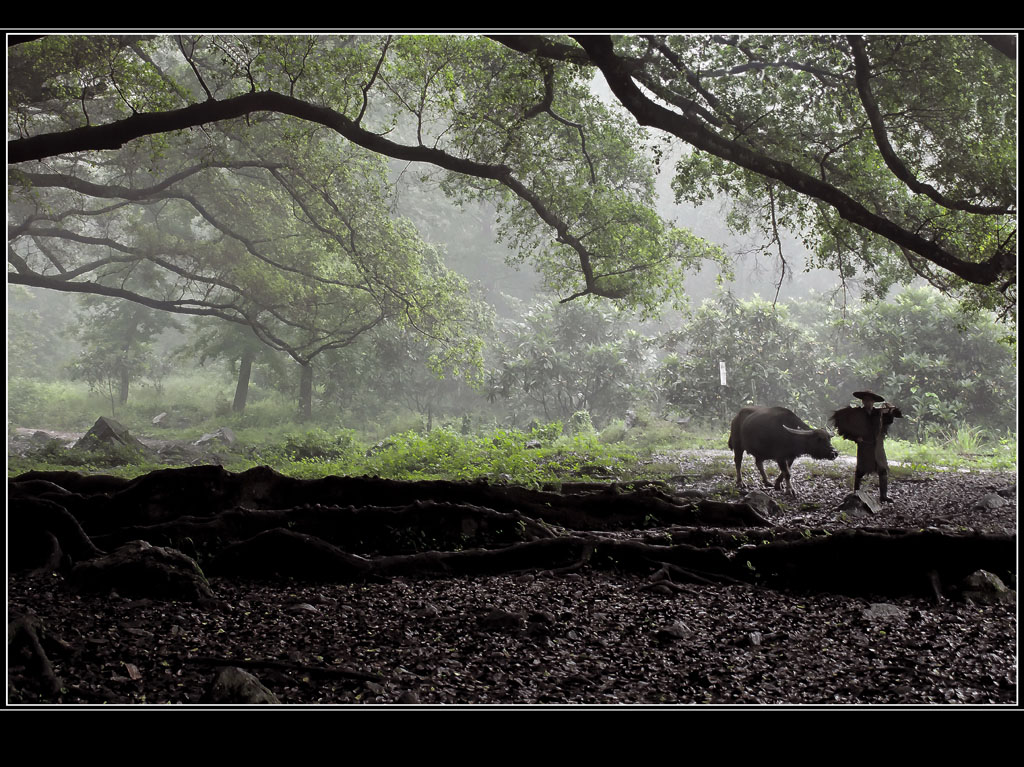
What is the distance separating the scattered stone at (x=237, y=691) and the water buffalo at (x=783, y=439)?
27.6 feet

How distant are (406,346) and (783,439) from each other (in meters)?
15.7

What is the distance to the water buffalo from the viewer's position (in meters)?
9.73

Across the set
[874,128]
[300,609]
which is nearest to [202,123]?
[300,609]

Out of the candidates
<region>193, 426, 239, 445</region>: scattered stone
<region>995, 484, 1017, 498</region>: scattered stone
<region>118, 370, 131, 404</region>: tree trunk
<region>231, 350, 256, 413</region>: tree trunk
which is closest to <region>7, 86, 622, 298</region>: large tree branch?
<region>995, 484, 1017, 498</region>: scattered stone

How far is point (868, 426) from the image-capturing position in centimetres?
854

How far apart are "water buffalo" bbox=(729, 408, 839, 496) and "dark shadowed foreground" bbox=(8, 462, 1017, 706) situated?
217 centimetres

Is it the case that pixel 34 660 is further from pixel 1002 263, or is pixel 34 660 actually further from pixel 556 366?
pixel 556 366

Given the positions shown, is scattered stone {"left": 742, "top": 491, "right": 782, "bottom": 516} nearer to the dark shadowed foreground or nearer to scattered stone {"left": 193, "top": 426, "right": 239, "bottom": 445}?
the dark shadowed foreground

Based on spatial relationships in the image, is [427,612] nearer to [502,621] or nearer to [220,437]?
[502,621]

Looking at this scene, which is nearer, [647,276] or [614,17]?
[614,17]

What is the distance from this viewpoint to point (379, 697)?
11.3 ft

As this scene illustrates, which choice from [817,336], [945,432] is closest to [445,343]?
[945,432]

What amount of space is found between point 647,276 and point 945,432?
1255 centimetres

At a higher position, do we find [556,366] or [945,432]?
[556,366]
